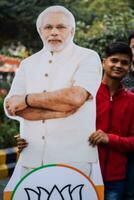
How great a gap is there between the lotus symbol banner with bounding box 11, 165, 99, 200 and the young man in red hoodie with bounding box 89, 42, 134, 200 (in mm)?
178

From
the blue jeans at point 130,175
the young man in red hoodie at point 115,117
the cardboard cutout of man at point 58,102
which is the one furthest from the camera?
the blue jeans at point 130,175

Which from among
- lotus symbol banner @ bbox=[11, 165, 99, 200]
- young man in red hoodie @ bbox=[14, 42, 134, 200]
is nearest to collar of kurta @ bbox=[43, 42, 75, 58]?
young man in red hoodie @ bbox=[14, 42, 134, 200]

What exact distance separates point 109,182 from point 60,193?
1.01 ft

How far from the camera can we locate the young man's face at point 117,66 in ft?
8.63

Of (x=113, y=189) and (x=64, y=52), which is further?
(x=113, y=189)

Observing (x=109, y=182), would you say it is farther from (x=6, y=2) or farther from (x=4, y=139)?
(x=6, y=2)

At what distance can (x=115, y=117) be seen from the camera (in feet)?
8.59

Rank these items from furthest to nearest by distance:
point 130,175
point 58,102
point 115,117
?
1. point 130,175
2. point 115,117
3. point 58,102

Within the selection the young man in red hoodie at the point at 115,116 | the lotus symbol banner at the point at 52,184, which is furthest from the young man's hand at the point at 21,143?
the lotus symbol banner at the point at 52,184

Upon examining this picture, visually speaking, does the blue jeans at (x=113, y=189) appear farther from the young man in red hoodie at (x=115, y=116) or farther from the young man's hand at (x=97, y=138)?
the young man's hand at (x=97, y=138)

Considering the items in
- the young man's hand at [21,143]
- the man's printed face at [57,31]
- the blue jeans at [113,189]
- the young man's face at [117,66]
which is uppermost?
the man's printed face at [57,31]

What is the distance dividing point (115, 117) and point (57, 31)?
572 mm

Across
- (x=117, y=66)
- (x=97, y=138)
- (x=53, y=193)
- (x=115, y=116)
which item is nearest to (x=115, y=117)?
(x=115, y=116)

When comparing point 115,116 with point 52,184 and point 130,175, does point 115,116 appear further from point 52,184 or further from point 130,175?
point 52,184
